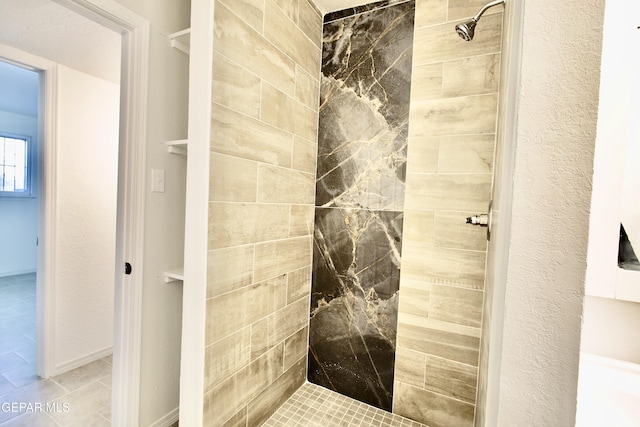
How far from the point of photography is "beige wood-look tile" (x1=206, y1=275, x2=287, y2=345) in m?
1.19

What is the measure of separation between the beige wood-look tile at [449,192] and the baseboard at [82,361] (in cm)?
259

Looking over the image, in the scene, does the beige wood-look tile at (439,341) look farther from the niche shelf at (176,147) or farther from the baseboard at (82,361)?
the baseboard at (82,361)

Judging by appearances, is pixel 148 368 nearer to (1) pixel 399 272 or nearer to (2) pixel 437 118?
(1) pixel 399 272

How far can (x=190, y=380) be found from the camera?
111cm

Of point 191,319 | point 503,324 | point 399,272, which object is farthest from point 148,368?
point 503,324

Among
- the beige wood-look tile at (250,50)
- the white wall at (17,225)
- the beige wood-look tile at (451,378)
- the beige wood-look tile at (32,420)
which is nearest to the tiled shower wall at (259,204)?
the beige wood-look tile at (250,50)

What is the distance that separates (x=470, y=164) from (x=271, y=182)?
3.46 feet

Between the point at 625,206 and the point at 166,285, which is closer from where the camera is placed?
the point at 625,206

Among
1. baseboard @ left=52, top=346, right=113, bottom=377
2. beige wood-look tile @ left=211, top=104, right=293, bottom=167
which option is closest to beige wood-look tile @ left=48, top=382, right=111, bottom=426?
baseboard @ left=52, top=346, right=113, bottom=377

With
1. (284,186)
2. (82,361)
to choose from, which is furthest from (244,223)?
(82,361)

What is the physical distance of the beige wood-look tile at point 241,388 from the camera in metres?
1.21

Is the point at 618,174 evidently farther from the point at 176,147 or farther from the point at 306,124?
the point at 176,147

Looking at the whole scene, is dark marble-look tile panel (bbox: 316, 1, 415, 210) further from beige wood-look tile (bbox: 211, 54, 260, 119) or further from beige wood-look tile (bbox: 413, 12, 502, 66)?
beige wood-look tile (bbox: 211, 54, 260, 119)

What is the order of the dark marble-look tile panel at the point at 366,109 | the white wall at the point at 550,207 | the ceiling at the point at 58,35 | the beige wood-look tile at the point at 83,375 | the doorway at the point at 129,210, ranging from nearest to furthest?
the white wall at the point at 550,207 < the doorway at the point at 129,210 < the ceiling at the point at 58,35 < the dark marble-look tile panel at the point at 366,109 < the beige wood-look tile at the point at 83,375
